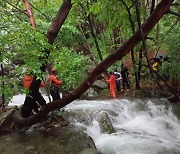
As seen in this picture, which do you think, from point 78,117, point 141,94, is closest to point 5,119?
point 78,117

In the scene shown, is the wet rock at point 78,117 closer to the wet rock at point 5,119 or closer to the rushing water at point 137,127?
the rushing water at point 137,127

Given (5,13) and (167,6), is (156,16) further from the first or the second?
(5,13)

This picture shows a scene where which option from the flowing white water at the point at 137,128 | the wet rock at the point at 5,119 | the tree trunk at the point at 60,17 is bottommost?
the flowing white water at the point at 137,128

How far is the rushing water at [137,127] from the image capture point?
8.08 m

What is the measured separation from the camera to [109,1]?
21.6 feet

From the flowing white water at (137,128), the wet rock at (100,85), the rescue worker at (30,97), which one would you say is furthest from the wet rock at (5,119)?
the wet rock at (100,85)

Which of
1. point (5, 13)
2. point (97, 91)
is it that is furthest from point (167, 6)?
point (97, 91)

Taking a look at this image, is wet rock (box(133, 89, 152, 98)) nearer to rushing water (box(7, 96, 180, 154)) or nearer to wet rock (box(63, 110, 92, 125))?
rushing water (box(7, 96, 180, 154))

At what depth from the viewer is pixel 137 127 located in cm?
1034

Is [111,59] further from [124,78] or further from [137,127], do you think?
[124,78]

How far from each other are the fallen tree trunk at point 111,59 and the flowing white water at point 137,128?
5.92 feet

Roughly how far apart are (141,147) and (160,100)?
572 cm

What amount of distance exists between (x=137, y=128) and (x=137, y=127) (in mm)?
128

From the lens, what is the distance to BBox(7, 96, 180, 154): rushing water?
26.5 feet
